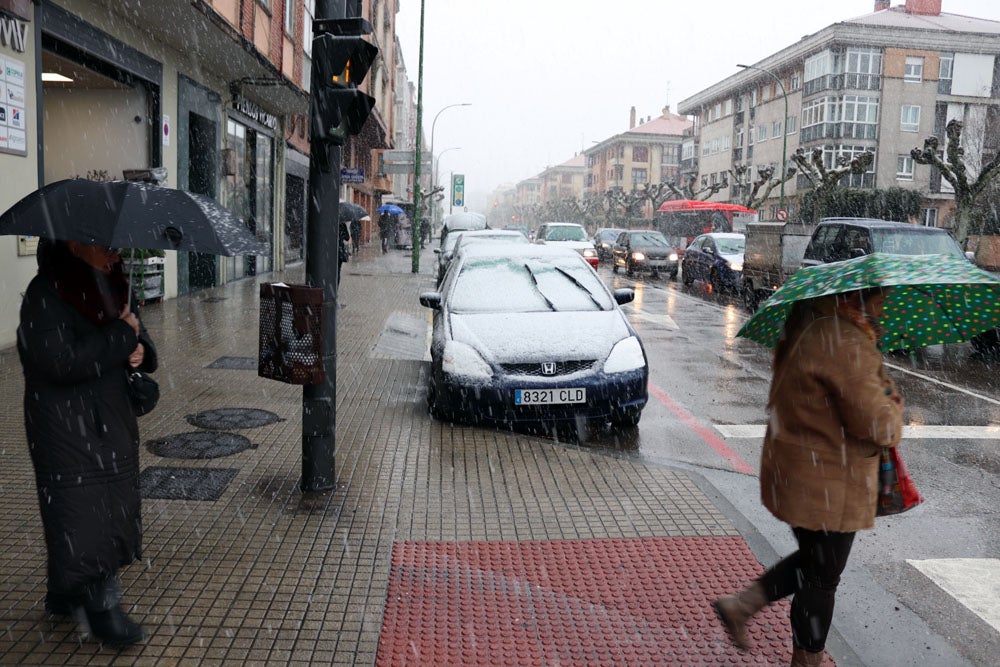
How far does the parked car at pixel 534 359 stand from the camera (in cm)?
693

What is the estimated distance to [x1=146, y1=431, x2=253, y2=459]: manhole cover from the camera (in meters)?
5.98

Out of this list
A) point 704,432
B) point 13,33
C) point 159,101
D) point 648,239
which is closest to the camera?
point 704,432

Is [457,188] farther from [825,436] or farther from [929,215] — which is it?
[825,436]

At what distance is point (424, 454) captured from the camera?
6266 millimetres

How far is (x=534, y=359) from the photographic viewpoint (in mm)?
7020

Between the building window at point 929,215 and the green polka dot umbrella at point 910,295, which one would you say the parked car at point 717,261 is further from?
the building window at point 929,215

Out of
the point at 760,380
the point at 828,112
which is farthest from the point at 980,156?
the point at 760,380

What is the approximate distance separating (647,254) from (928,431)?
21.2 metres

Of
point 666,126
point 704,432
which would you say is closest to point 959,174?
point 704,432

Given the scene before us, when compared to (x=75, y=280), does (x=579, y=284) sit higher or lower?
lower

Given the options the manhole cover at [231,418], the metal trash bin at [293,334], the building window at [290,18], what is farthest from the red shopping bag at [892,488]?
the building window at [290,18]

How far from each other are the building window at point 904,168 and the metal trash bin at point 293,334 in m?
55.3

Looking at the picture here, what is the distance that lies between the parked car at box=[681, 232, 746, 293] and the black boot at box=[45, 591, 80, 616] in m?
19.8

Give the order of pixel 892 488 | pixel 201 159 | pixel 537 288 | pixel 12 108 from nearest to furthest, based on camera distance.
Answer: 1. pixel 892 488
2. pixel 537 288
3. pixel 12 108
4. pixel 201 159
